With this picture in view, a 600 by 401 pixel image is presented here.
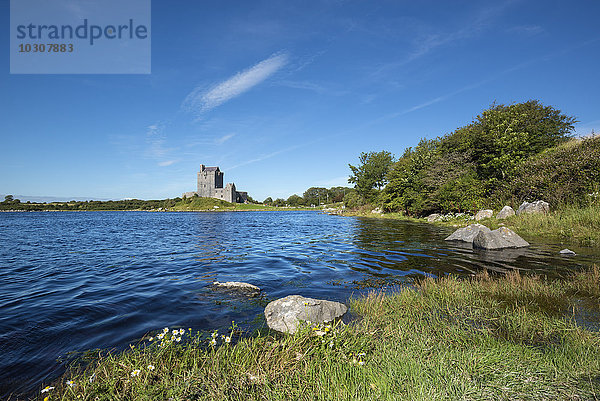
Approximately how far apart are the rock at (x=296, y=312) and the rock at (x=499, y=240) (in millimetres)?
13783

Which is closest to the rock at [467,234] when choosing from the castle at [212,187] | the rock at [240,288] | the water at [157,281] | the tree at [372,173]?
the water at [157,281]

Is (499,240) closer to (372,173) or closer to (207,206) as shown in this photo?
(372,173)

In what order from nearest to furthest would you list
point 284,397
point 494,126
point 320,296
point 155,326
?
point 284,397 → point 155,326 → point 320,296 → point 494,126

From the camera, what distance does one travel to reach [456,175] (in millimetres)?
35656

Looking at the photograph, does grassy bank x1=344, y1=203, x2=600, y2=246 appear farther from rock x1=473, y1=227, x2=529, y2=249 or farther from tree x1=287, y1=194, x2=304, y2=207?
tree x1=287, y1=194, x2=304, y2=207

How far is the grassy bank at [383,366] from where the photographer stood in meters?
3.16

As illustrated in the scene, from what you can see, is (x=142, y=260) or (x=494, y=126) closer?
(x=142, y=260)

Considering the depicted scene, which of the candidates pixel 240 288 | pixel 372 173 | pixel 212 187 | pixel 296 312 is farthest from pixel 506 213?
pixel 212 187

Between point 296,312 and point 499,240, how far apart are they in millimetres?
15695

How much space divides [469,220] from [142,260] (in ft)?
103

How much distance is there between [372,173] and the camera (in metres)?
69.4

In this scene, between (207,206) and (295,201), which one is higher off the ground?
(295,201)

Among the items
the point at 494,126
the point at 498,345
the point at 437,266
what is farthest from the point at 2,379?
the point at 494,126

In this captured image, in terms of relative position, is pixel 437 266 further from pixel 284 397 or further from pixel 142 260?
pixel 142 260
